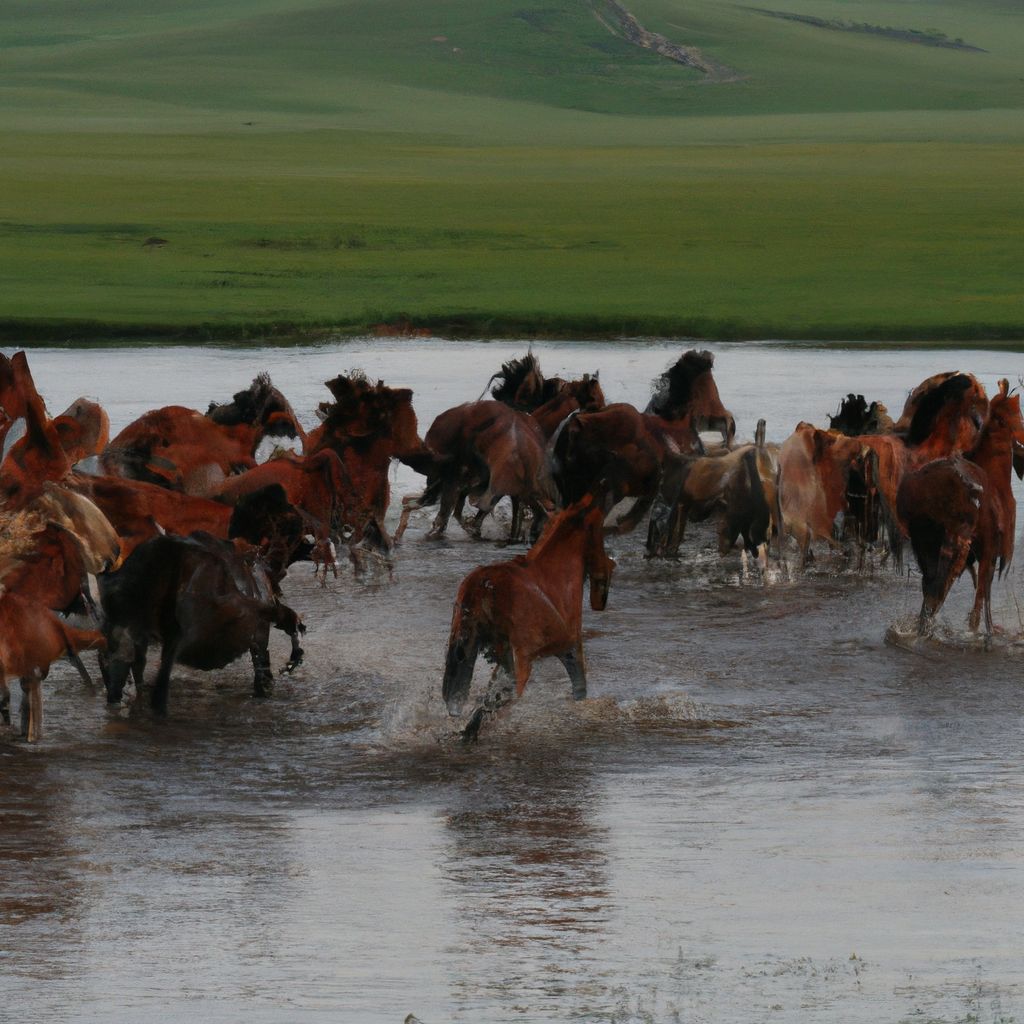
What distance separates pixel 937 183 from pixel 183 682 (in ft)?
153

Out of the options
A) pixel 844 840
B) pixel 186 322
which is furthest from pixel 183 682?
pixel 186 322

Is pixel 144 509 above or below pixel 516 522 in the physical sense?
above

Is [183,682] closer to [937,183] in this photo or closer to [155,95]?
[937,183]

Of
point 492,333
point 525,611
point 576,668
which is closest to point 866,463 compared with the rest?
point 576,668

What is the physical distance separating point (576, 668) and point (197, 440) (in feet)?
12.7

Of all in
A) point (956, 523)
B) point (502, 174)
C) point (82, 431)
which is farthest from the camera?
point (502, 174)

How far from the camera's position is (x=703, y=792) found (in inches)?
265

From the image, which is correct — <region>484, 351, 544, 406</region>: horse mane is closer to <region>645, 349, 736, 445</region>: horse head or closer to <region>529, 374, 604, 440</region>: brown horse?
<region>529, 374, 604, 440</region>: brown horse

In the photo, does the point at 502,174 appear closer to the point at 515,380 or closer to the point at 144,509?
the point at 515,380

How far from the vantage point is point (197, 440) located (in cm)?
1078

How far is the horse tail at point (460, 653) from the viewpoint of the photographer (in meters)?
7.14

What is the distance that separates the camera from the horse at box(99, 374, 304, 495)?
1020 centimetres

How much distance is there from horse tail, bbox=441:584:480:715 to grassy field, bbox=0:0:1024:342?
17.8 meters

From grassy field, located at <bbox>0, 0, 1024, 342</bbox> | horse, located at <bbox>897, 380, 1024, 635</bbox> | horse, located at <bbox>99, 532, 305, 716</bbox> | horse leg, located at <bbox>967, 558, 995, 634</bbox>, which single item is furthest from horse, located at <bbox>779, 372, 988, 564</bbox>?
grassy field, located at <bbox>0, 0, 1024, 342</bbox>
